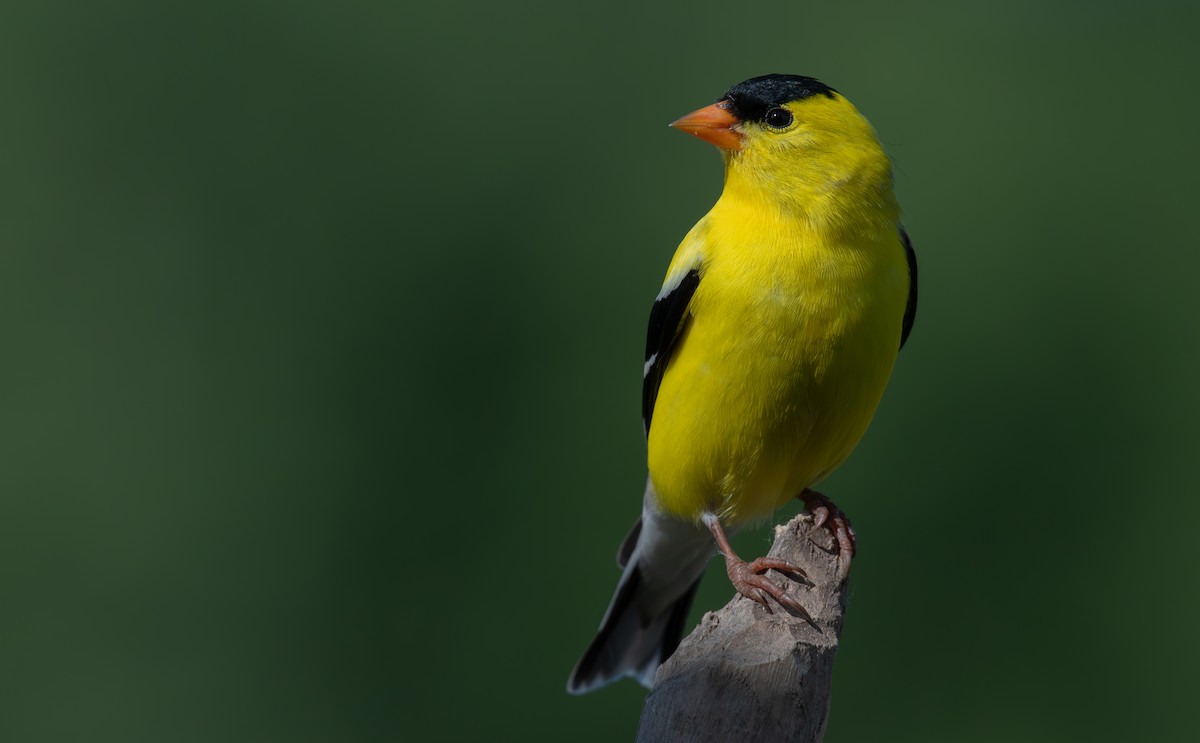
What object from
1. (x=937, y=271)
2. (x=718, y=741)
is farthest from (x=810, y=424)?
(x=937, y=271)

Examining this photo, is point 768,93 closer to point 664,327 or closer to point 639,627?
point 664,327

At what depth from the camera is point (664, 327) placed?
3.54 metres

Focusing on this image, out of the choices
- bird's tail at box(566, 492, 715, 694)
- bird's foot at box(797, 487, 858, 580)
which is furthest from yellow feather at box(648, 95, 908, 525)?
bird's tail at box(566, 492, 715, 694)

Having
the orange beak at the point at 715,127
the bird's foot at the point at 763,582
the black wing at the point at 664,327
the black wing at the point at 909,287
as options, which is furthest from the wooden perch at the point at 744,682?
the orange beak at the point at 715,127

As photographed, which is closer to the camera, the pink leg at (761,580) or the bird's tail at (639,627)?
the pink leg at (761,580)

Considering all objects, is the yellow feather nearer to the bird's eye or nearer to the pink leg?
the bird's eye

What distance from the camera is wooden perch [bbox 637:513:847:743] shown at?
7.92 feet

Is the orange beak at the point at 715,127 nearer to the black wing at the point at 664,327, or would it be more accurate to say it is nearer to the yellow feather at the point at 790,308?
the yellow feather at the point at 790,308

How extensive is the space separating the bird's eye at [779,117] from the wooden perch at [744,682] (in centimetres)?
136

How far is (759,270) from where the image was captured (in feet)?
10.7

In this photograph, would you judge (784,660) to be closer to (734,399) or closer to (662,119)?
(734,399)

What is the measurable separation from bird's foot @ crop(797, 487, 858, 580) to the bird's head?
88cm

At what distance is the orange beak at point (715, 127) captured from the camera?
3484mm

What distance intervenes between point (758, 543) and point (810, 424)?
2.13 meters
